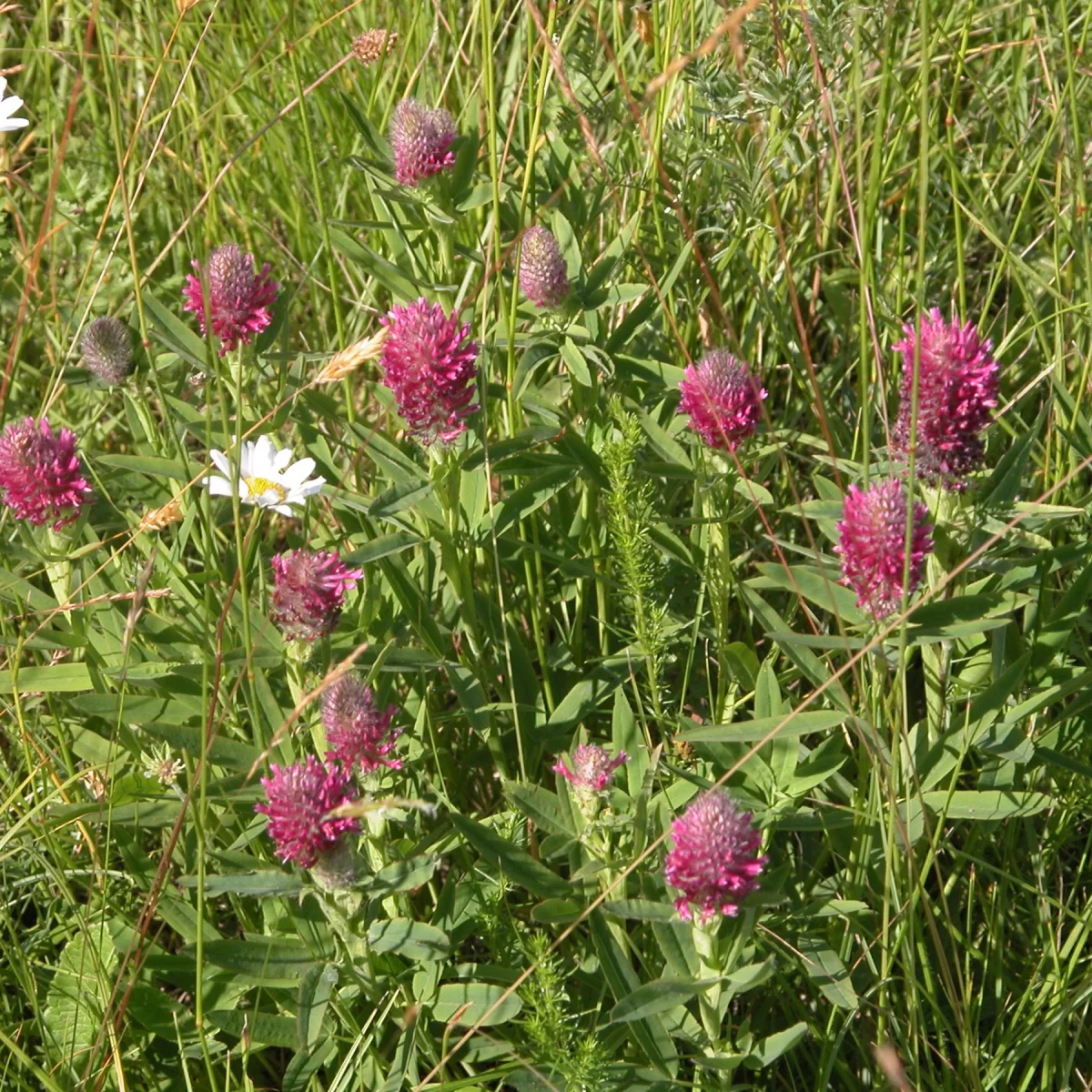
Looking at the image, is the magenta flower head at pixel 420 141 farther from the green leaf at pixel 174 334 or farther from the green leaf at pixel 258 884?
the green leaf at pixel 258 884

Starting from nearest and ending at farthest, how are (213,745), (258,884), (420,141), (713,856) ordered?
(713,856)
(258,884)
(213,745)
(420,141)

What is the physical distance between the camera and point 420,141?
2023 millimetres

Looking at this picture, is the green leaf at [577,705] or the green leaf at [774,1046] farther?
the green leaf at [577,705]

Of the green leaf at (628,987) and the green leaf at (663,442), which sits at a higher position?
the green leaf at (663,442)

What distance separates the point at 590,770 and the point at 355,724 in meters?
0.28

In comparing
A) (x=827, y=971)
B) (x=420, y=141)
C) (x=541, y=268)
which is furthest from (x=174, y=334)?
(x=827, y=971)

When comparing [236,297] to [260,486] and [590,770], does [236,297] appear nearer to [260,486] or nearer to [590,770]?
[260,486]

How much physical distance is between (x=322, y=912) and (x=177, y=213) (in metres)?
2.09

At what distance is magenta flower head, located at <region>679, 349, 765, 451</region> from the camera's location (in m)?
1.84

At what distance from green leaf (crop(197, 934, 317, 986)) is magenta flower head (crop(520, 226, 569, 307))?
38.3 inches

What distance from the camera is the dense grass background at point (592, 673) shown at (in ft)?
5.49

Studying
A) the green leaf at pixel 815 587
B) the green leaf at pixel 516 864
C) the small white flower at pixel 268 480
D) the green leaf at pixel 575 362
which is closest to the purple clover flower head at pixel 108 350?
the small white flower at pixel 268 480

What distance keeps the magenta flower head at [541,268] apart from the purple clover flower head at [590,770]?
720mm

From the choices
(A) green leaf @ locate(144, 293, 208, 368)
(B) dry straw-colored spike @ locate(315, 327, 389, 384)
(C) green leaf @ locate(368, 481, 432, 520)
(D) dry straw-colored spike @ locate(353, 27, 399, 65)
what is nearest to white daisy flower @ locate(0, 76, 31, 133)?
(A) green leaf @ locate(144, 293, 208, 368)
